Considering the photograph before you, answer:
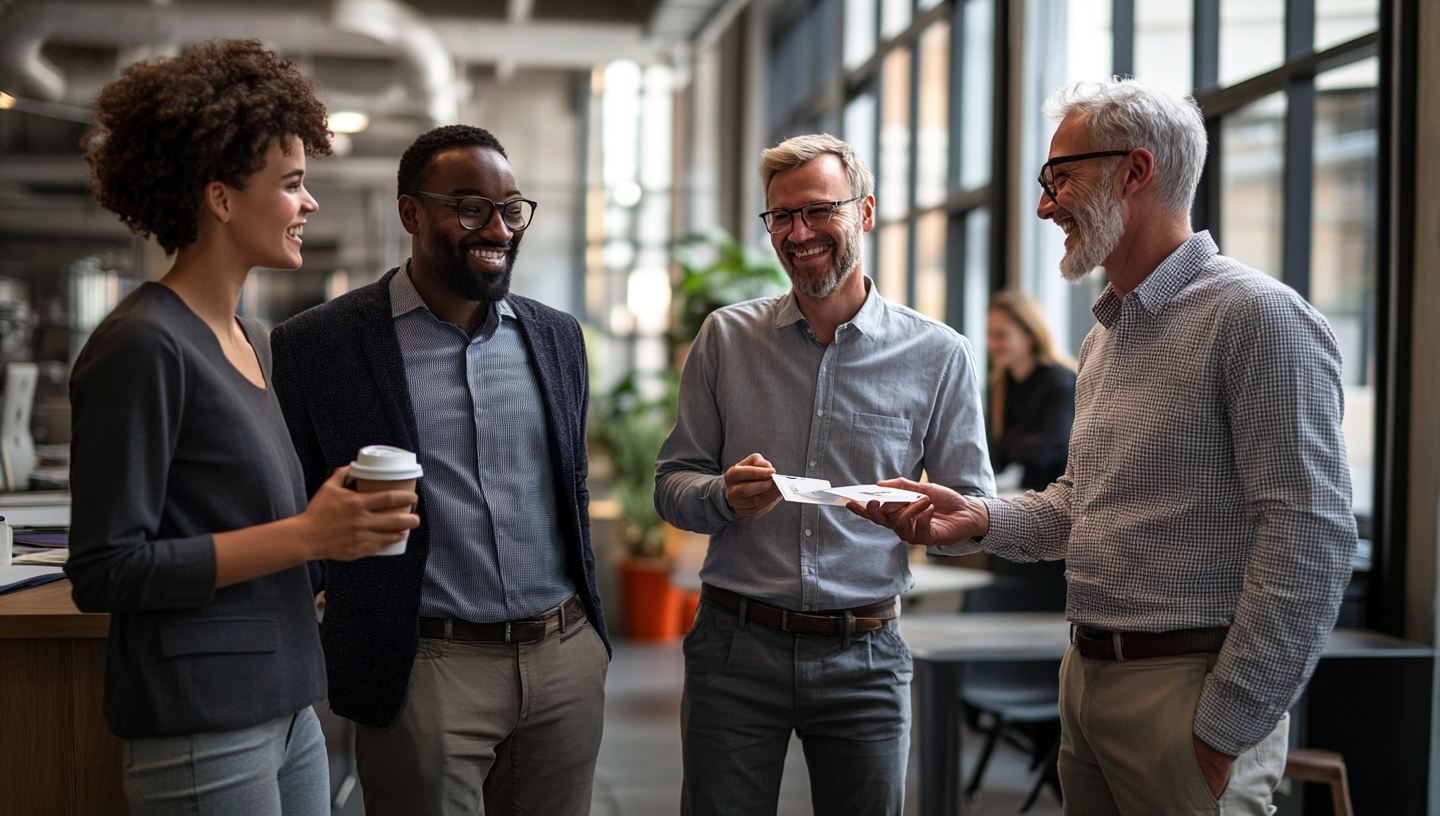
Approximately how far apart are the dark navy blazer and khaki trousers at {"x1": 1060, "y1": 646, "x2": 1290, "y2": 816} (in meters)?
0.89

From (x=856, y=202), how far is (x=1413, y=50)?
216 cm

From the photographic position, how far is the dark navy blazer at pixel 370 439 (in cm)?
194

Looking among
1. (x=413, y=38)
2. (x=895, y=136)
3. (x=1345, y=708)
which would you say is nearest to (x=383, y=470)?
(x=1345, y=708)

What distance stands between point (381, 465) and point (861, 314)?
1.09m

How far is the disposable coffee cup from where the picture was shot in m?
1.54

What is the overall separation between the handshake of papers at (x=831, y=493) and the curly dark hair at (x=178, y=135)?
96 centimetres

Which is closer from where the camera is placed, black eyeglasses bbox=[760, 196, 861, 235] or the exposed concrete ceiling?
black eyeglasses bbox=[760, 196, 861, 235]

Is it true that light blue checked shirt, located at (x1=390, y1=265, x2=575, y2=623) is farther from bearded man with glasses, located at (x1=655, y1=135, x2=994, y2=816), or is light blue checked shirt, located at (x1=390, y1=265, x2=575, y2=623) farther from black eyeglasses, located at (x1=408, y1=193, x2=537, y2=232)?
bearded man with glasses, located at (x1=655, y1=135, x2=994, y2=816)

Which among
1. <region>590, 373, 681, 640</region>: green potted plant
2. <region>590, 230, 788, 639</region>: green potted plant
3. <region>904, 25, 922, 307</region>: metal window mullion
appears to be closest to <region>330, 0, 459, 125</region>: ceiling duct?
<region>590, 230, 788, 639</region>: green potted plant

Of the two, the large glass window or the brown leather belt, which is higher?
the large glass window

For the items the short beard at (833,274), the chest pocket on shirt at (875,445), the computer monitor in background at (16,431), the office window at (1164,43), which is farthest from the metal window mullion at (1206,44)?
the computer monitor in background at (16,431)

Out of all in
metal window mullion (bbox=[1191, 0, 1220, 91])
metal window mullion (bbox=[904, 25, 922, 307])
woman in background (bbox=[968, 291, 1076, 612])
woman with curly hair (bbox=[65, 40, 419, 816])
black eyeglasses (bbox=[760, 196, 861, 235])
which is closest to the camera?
woman with curly hair (bbox=[65, 40, 419, 816])

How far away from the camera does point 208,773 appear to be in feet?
5.00

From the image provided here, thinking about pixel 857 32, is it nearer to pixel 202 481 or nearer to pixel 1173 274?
pixel 1173 274
